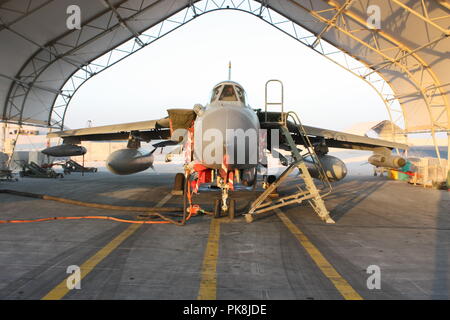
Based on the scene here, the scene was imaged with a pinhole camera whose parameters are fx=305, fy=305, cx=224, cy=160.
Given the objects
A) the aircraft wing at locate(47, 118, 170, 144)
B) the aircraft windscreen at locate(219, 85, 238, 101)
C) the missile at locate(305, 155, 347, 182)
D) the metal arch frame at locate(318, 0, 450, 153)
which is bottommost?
the missile at locate(305, 155, 347, 182)

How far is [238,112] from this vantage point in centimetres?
762

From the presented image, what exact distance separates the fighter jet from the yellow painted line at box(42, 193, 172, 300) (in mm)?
2058

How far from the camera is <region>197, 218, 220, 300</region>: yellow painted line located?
12.5ft

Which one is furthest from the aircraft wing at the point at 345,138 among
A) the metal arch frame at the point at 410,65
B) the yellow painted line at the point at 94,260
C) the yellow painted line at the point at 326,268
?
the yellow painted line at the point at 94,260

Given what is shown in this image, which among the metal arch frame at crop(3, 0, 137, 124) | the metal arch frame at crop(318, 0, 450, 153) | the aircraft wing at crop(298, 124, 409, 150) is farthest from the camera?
the metal arch frame at crop(3, 0, 137, 124)

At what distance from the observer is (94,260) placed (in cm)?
503

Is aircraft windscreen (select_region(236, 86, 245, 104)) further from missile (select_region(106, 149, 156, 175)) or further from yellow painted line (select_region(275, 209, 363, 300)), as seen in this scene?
missile (select_region(106, 149, 156, 175))

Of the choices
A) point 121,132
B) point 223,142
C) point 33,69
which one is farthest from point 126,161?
point 33,69

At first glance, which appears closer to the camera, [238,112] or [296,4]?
[238,112]

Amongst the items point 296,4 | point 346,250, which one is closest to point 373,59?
point 296,4

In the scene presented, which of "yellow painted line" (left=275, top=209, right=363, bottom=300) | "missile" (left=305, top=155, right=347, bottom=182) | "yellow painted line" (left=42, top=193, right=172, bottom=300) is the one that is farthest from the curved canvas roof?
"yellow painted line" (left=42, top=193, right=172, bottom=300)
